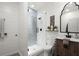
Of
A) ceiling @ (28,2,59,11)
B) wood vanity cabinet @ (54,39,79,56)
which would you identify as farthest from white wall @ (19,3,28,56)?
wood vanity cabinet @ (54,39,79,56)

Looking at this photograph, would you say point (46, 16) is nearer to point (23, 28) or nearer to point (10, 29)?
point (23, 28)

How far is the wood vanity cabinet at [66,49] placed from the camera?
1158 millimetres

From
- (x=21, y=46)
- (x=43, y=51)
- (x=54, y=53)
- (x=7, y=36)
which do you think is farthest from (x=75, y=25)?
(x=7, y=36)

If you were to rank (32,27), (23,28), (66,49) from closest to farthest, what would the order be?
(66,49) → (32,27) → (23,28)

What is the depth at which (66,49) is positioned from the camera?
127 centimetres

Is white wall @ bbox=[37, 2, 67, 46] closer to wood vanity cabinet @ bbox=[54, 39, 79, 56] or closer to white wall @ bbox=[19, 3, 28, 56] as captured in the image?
wood vanity cabinet @ bbox=[54, 39, 79, 56]

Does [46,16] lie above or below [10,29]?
above

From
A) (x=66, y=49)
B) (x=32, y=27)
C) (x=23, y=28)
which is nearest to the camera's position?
→ (x=66, y=49)

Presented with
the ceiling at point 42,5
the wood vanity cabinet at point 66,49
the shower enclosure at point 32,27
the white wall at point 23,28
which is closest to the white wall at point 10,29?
the white wall at point 23,28

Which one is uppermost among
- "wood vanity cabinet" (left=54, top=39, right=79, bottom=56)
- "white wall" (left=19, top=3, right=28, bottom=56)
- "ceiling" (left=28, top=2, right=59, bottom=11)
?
"ceiling" (left=28, top=2, right=59, bottom=11)

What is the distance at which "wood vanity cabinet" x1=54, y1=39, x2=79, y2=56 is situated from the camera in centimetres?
116

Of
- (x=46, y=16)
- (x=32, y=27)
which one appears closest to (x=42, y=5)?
(x=46, y=16)

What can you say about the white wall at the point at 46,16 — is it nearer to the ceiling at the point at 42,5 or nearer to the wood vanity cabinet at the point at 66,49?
the ceiling at the point at 42,5

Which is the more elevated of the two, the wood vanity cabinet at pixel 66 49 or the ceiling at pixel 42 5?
the ceiling at pixel 42 5
